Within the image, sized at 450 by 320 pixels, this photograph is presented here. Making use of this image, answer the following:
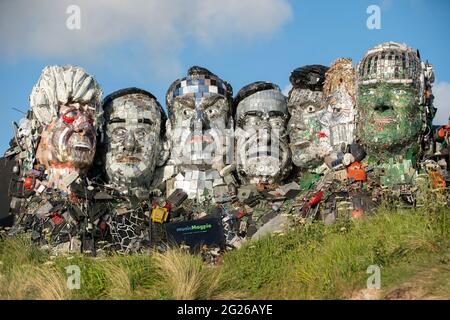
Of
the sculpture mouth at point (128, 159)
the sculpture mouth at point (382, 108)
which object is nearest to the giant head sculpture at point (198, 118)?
the sculpture mouth at point (128, 159)

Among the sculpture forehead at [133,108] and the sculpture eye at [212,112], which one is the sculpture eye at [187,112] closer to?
the sculpture eye at [212,112]

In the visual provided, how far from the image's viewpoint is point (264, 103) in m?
16.3

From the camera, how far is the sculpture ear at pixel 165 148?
16.4m

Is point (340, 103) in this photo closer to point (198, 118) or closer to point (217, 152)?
point (217, 152)

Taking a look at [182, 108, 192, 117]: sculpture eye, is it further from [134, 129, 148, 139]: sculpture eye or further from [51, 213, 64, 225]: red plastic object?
[51, 213, 64, 225]: red plastic object

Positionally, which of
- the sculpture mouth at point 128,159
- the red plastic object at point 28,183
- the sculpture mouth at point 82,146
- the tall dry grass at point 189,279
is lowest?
the tall dry grass at point 189,279

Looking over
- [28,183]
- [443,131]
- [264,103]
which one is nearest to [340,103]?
[264,103]

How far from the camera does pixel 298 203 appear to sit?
14.8 m

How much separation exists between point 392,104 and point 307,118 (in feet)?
6.40

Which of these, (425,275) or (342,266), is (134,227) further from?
(425,275)

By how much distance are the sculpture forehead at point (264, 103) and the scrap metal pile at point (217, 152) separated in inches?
1.1

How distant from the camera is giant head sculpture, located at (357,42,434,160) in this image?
1448 cm
